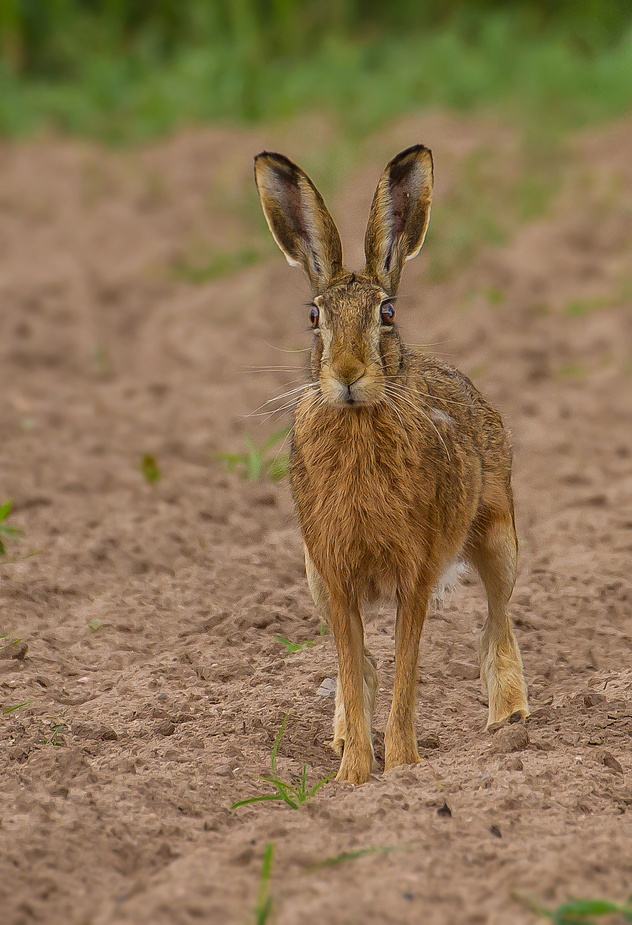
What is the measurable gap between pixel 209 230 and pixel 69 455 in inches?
232

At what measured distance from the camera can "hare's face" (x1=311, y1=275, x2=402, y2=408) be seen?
361 cm

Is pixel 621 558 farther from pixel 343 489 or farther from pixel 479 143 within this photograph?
pixel 479 143

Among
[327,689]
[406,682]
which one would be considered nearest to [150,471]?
[327,689]

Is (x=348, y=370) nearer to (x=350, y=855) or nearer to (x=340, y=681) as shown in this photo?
(x=340, y=681)

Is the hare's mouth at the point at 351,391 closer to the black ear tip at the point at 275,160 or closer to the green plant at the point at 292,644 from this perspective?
the black ear tip at the point at 275,160

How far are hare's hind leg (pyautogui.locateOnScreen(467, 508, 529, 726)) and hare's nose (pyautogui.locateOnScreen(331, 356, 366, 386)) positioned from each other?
1149mm

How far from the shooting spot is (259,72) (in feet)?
50.4

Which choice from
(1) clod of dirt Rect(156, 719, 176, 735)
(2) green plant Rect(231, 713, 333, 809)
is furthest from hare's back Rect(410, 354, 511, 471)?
(1) clod of dirt Rect(156, 719, 176, 735)

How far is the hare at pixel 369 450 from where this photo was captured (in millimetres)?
3803

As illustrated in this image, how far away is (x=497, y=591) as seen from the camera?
457 cm

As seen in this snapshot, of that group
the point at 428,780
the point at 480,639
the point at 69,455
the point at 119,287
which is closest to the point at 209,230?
the point at 119,287

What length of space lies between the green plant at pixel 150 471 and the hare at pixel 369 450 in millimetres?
2874

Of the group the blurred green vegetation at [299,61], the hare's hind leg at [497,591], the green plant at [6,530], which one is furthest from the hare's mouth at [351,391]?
the blurred green vegetation at [299,61]

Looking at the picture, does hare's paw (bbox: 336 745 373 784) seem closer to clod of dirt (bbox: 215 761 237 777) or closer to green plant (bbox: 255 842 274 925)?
clod of dirt (bbox: 215 761 237 777)
